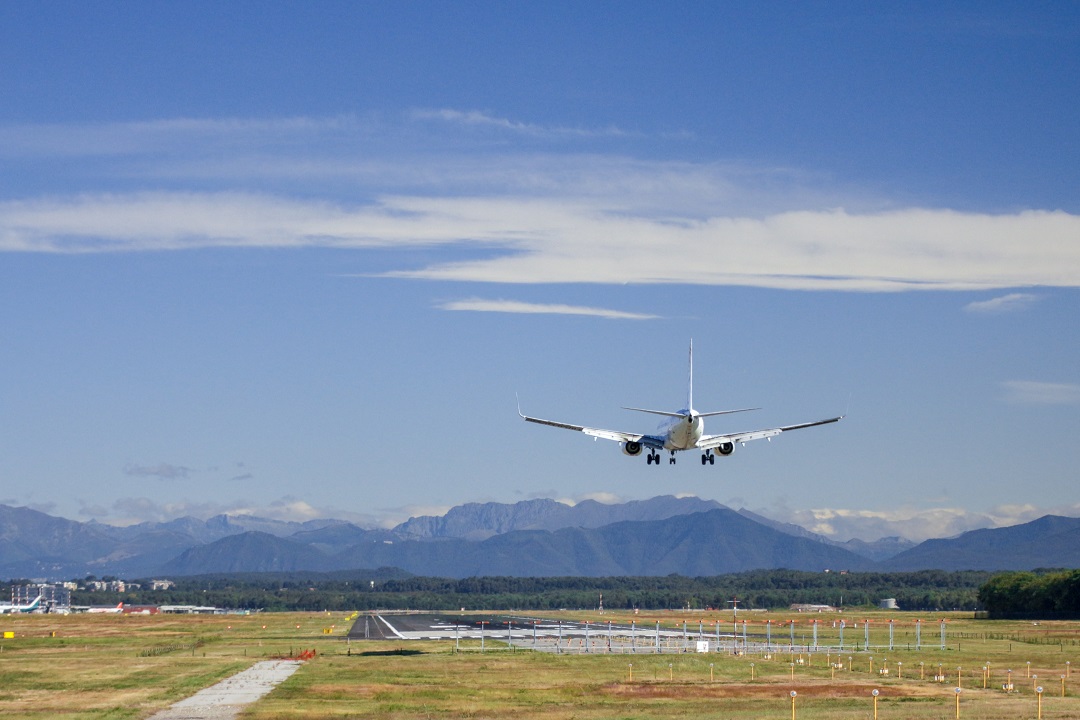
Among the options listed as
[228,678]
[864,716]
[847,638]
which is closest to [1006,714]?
[864,716]

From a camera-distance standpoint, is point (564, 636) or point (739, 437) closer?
point (739, 437)

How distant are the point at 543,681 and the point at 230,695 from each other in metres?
21.2

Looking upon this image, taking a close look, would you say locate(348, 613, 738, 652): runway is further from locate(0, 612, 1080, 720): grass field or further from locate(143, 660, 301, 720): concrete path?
locate(143, 660, 301, 720): concrete path

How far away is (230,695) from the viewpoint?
82.2 metres

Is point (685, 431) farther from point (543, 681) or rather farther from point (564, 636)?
point (564, 636)

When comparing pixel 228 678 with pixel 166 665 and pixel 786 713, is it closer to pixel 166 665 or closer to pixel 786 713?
pixel 166 665

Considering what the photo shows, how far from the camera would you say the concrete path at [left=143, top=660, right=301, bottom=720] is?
7106cm

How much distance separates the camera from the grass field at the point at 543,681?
73688 millimetres

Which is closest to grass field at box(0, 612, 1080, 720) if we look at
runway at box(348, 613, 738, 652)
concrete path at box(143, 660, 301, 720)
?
concrete path at box(143, 660, 301, 720)

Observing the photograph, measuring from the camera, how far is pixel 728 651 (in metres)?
122

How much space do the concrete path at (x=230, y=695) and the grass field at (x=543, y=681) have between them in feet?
4.20

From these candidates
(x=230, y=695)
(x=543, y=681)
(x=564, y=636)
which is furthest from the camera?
(x=564, y=636)

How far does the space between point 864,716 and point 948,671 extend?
33283 mm

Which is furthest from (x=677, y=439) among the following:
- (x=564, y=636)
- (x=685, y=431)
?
(x=564, y=636)
